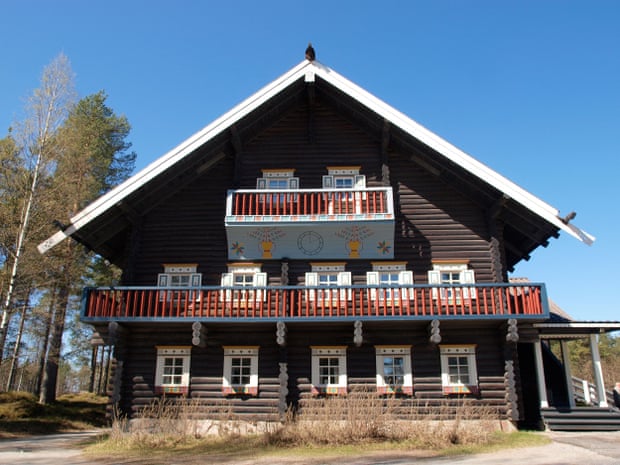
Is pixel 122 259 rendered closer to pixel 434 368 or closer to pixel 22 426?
pixel 22 426

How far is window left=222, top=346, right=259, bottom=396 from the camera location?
56.6 ft

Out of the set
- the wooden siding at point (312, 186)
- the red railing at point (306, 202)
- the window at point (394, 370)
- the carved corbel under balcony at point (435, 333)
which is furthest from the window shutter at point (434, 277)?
the red railing at point (306, 202)

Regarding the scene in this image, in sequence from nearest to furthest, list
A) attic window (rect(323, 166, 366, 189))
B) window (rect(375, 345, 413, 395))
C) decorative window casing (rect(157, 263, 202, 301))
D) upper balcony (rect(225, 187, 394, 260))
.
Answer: window (rect(375, 345, 413, 395)) → upper balcony (rect(225, 187, 394, 260)) → decorative window casing (rect(157, 263, 202, 301)) → attic window (rect(323, 166, 366, 189))

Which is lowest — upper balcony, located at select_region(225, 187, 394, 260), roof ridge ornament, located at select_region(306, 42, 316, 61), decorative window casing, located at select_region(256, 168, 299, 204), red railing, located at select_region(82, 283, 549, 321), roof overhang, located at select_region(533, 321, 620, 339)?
roof overhang, located at select_region(533, 321, 620, 339)

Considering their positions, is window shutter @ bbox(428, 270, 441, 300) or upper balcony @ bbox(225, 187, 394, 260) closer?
upper balcony @ bbox(225, 187, 394, 260)

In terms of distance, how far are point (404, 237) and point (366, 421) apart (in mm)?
7095

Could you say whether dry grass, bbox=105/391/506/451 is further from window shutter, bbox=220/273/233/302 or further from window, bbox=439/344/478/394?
window shutter, bbox=220/273/233/302

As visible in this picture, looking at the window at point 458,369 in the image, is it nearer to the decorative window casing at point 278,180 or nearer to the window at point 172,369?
the decorative window casing at point 278,180

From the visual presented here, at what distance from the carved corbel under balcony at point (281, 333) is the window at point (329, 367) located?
1.52 m

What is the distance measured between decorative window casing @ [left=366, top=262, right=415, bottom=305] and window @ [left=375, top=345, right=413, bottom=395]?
161 cm

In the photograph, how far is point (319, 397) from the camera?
56.1 feet

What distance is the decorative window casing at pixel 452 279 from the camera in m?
17.1

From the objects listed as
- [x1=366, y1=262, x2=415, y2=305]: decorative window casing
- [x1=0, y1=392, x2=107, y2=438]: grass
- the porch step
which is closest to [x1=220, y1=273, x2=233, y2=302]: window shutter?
[x1=366, y1=262, x2=415, y2=305]: decorative window casing

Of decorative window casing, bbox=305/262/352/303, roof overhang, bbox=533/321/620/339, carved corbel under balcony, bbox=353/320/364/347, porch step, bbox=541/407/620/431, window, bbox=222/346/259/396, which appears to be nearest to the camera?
carved corbel under balcony, bbox=353/320/364/347
